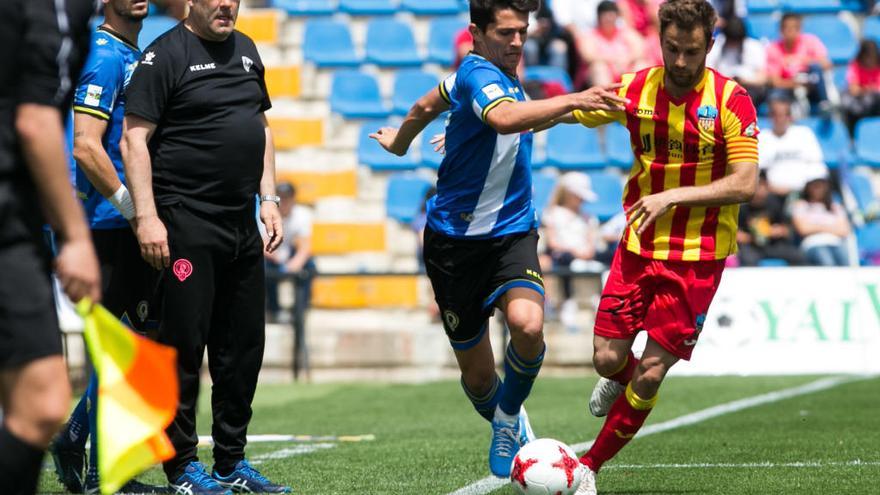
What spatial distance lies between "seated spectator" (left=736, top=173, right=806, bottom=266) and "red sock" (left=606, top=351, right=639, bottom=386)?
8.21 m

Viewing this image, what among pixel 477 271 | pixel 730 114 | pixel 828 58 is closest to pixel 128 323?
pixel 477 271

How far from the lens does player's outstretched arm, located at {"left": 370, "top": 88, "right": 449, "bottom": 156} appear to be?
686 cm

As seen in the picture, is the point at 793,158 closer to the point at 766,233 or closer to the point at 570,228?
the point at 766,233

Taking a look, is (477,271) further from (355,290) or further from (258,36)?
(258,36)

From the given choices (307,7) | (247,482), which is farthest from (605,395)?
(307,7)

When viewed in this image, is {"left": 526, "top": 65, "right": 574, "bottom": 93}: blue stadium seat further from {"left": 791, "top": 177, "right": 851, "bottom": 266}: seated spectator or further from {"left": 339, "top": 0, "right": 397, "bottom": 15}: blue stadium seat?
{"left": 791, "top": 177, "right": 851, "bottom": 266}: seated spectator

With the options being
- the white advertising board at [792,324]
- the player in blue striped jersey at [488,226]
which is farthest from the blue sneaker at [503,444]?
the white advertising board at [792,324]

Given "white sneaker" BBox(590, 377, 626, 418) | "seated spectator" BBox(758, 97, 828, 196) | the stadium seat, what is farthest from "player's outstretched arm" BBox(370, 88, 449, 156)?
the stadium seat

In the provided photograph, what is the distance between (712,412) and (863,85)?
7.93 metres

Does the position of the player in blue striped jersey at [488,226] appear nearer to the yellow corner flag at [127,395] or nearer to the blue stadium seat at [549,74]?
the yellow corner flag at [127,395]

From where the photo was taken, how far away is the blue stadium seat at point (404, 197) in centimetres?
1694

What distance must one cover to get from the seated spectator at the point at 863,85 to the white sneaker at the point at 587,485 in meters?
11.8

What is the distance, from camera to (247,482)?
21.1 ft

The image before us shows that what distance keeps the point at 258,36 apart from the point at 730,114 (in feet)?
45.5
